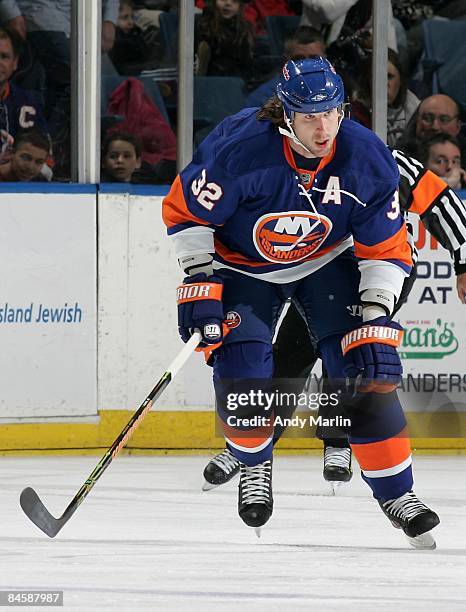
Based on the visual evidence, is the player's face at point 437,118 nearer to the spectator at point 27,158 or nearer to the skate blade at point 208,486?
the spectator at point 27,158

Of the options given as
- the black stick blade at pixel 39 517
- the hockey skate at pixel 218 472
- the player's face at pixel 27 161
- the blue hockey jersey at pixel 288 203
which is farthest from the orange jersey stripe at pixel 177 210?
the player's face at pixel 27 161

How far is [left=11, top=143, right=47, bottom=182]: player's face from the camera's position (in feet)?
15.5

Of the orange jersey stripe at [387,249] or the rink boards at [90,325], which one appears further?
the rink boards at [90,325]

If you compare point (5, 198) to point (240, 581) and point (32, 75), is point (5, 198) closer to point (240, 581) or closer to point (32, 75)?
point (32, 75)

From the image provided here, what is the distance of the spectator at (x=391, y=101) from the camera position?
4.98 metres

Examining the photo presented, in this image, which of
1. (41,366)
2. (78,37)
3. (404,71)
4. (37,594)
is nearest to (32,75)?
(78,37)

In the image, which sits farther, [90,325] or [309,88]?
[90,325]

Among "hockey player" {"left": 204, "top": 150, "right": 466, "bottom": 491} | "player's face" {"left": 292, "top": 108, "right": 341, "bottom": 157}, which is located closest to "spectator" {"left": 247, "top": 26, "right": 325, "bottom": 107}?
"hockey player" {"left": 204, "top": 150, "right": 466, "bottom": 491}

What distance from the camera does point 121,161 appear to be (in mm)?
4828

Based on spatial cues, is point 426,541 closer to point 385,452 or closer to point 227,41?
point 385,452

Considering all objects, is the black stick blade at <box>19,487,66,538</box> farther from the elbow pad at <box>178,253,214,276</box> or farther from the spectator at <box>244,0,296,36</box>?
the spectator at <box>244,0,296,36</box>

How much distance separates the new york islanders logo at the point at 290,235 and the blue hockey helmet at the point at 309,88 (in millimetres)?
230

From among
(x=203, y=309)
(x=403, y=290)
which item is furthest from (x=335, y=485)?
(x=203, y=309)

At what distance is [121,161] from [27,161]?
1.06ft
